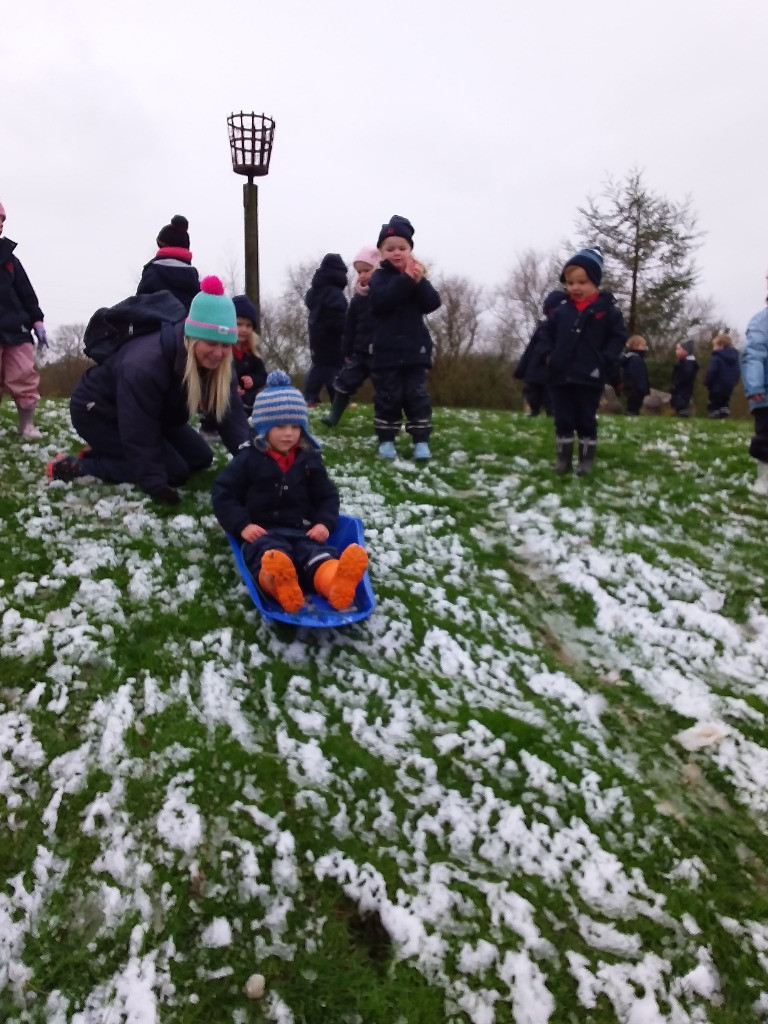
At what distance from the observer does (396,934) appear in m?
2.27

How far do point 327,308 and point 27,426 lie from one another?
3761 millimetres

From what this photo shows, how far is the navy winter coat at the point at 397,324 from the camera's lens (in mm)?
6172

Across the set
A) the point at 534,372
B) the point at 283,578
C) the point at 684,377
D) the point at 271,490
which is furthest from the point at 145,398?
the point at 684,377

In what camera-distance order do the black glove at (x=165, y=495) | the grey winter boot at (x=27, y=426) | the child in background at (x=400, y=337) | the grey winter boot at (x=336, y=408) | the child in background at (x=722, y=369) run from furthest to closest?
the child in background at (x=722, y=369)
the grey winter boot at (x=336, y=408)
the grey winter boot at (x=27, y=426)
the child in background at (x=400, y=337)
the black glove at (x=165, y=495)

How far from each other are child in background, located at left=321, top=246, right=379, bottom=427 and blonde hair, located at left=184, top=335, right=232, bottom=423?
9.19 feet

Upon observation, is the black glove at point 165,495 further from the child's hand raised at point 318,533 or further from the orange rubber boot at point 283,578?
the orange rubber boot at point 283,578

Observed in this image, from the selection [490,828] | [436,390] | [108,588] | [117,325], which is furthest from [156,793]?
[436,390]

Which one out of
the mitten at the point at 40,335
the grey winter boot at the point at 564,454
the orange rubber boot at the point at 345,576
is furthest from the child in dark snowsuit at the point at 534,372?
the orange rubber boot at the point at 345,576

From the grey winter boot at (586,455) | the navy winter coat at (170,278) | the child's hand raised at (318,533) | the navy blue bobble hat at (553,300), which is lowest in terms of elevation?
the child's hand raised at (318,533)

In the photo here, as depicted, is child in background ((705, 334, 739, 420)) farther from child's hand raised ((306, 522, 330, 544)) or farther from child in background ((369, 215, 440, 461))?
Result: child's hand raised ((306, 522, 330, 544))

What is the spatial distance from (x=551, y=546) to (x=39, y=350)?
15.0 feet

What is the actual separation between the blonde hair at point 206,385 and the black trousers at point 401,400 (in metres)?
1.96

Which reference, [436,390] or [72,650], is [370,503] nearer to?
[72,650]

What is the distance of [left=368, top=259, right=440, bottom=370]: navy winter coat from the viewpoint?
617 cm
